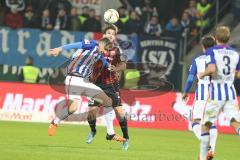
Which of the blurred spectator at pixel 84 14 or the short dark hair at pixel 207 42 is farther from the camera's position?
the blurred spectator at pixel 84 14

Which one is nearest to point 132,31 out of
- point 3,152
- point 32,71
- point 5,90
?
point 32,71

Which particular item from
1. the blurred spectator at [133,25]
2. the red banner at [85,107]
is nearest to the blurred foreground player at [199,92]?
the red banner at [85,107]

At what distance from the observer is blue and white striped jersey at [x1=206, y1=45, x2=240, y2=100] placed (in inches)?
474

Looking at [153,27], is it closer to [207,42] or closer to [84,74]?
[84,74]

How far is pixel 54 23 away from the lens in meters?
25.0

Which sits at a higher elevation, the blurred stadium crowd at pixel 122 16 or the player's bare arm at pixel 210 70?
the blurred stadium crowd at pixel 122 16

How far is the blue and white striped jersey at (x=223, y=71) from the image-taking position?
39.5ft

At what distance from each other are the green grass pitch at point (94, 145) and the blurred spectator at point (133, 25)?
178 inches

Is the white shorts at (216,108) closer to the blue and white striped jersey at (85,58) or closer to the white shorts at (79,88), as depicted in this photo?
the blue and white striped jersey at (85,58)

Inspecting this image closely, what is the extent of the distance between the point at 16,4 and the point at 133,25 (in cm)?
378

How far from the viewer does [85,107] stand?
22.0 m

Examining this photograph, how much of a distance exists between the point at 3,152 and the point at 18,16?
11715 millimetres

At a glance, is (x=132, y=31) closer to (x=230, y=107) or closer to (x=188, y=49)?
(x=188, y=49)

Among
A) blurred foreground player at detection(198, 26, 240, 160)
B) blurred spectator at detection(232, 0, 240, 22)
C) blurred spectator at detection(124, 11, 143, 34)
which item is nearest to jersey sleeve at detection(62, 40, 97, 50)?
blurred foreground player at detection(198, 26, 240, 160)
